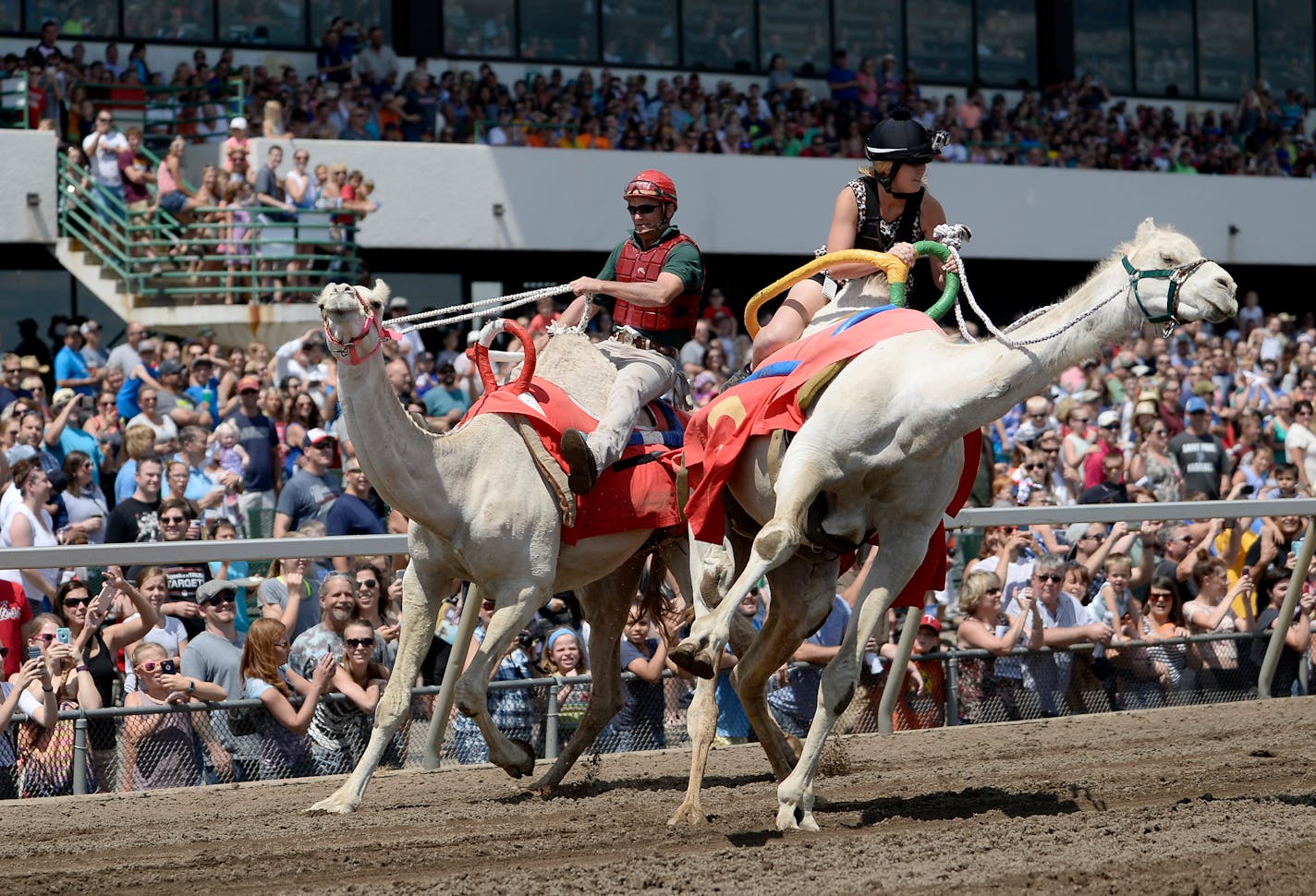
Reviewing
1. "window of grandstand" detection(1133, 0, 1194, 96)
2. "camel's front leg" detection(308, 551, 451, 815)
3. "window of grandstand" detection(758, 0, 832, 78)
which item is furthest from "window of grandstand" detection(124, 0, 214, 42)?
"camel's front leg" detection(308, 551, 451, 815)

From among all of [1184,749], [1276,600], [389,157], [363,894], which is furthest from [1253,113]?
[363,894]

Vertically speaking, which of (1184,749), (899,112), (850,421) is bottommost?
(1184,749)

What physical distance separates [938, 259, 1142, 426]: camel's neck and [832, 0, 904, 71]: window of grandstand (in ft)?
78.9

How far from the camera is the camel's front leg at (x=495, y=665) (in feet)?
27.9

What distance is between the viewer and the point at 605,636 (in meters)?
9.70

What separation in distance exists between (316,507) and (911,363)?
6174mm

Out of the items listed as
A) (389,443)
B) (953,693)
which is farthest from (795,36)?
(389,443)

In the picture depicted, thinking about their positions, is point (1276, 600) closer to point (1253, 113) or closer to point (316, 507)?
point (316, 507)

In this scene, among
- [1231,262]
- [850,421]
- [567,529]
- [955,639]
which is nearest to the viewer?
[850,421]

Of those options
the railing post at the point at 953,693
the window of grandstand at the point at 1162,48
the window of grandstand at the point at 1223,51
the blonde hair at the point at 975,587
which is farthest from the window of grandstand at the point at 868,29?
the railing post at the point at 953,693

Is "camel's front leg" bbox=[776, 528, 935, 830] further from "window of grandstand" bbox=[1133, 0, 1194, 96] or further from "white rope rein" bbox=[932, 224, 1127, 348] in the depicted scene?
"window of grandstand" bbox=[1133, 0, 1194, 96]

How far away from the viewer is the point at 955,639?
11.3 metres

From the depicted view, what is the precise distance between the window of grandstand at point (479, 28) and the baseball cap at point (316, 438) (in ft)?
46.9

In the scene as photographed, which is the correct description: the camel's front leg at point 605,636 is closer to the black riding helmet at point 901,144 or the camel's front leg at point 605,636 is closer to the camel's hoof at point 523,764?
the camel's hoof at point 523,764
